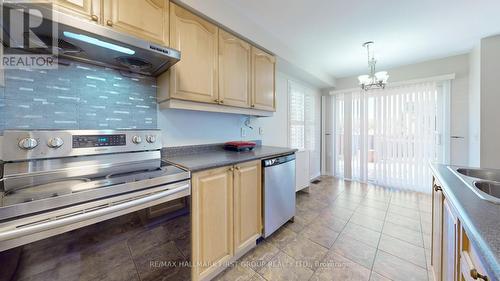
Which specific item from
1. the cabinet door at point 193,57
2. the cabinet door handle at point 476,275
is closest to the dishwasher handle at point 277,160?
the cabinet door at point 193,57

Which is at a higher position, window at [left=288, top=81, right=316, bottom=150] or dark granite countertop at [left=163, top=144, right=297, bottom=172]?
window at [left=288, top=81, right=316, bottom=150]

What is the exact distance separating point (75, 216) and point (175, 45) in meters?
1.30

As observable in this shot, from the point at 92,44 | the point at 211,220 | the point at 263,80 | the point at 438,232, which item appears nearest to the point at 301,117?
the point at 263,80

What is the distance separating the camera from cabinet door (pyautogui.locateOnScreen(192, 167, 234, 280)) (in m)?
1.23

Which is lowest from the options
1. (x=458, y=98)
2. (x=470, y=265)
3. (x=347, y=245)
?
(x=347, y=245)

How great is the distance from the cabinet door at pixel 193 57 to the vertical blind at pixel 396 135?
3.47m

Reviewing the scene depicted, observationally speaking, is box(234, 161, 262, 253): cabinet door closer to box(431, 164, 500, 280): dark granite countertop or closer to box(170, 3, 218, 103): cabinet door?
box(170, 3, 218, 103): cabinet door

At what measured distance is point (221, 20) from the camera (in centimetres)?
170

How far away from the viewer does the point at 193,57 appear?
1537 mm

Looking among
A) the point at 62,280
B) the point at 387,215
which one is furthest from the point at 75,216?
the point at 387,215

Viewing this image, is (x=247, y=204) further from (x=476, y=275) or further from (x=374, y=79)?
(x=374, y=79)

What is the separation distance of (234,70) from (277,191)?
4.50ft

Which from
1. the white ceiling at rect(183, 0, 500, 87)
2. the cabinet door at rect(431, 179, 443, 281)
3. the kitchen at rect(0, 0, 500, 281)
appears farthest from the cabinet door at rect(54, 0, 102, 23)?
the cabinet door at rect(431, 179, 443, 281)

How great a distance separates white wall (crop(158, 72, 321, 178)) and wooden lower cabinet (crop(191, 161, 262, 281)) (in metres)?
0.69
